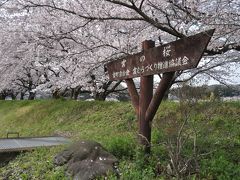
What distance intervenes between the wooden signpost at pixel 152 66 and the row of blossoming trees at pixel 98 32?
1.68 feet

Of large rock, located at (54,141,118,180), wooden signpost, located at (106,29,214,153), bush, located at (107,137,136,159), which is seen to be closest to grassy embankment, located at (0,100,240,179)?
bush, located at (107,137,136,159)

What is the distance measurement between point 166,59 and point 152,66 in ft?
1.64

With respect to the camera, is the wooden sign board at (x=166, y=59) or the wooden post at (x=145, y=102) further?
the wooden post at (x=145, y=102)

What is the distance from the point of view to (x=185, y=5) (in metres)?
7.70

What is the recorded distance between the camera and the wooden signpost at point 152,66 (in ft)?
19.1

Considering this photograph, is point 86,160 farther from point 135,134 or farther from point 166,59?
point 166,59

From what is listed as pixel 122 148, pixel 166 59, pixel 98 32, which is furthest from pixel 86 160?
pixel 98 32

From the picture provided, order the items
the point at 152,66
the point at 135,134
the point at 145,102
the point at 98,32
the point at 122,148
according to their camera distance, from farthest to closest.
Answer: the point at 98,32
the point at 135,134
the point at 122,148
the point at 145,102
the point at 152,66

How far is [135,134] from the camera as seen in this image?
31.9ft

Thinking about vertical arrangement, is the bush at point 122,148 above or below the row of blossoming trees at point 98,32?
below

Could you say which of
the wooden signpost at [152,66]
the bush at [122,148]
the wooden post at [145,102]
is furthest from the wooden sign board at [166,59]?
the bush at [122,148]

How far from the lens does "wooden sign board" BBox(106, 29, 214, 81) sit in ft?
18.6

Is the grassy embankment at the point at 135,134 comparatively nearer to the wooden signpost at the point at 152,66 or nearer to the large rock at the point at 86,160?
the large rock at the point at 86,160

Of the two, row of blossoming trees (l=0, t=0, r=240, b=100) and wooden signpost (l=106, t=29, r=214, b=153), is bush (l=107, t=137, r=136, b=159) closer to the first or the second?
wooden signpost (l=106, t=29, r=214, b=153)
